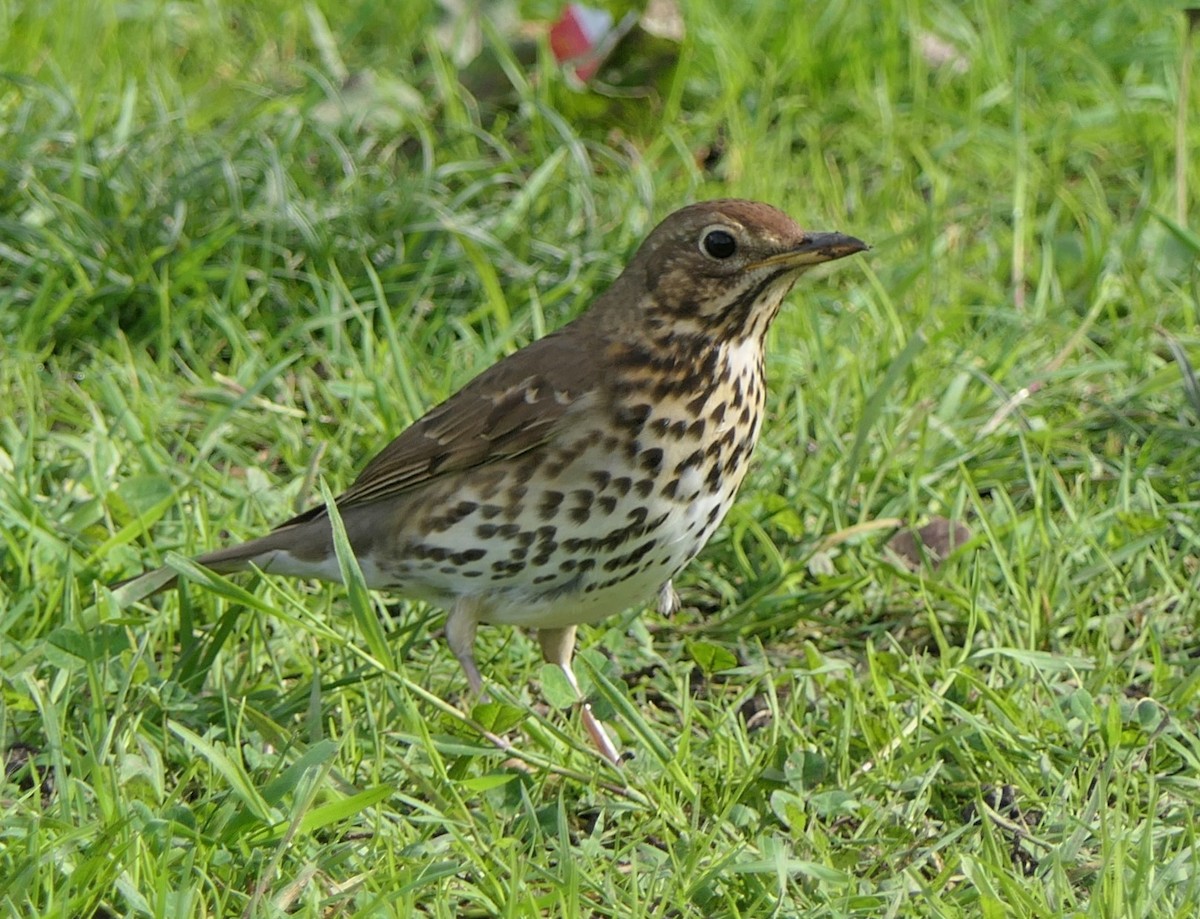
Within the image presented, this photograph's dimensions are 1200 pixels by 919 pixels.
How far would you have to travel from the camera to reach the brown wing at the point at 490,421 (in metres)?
3.63

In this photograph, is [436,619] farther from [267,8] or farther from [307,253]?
[267,8]

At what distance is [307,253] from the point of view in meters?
5.06

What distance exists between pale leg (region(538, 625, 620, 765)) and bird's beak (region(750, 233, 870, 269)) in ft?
2.82

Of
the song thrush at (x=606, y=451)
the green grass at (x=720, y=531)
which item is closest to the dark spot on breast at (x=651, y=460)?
the song thrush at (x=606, y=451)

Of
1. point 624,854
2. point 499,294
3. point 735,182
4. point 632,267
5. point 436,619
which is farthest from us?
point 735,182

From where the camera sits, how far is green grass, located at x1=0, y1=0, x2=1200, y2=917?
10.5ft

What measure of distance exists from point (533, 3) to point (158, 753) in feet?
11.1

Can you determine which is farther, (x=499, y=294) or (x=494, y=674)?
(x=499, y=294)

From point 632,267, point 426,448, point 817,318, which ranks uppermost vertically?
point 632,267

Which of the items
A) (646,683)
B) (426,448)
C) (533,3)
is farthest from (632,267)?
(533,3)

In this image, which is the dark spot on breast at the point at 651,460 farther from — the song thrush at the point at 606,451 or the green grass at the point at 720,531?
the green grass at the point at 720,531

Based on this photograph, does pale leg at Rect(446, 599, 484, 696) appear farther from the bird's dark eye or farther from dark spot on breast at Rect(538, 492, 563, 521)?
the bird's dark eye

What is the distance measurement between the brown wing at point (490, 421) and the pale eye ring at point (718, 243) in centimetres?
30

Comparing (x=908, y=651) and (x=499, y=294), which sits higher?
(x=499, y=294)
